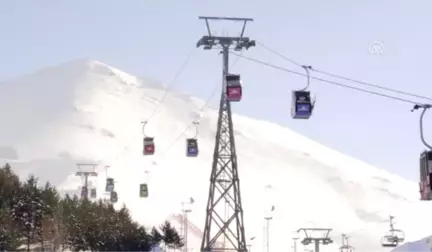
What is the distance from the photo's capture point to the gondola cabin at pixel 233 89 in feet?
131

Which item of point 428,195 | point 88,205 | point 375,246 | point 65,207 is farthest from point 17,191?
point 375,246

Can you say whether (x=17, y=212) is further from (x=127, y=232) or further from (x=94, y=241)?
(x=127, y=232)

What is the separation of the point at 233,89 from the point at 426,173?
10838 mm

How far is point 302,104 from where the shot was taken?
111 feet

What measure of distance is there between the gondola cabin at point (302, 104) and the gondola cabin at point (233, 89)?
601cm

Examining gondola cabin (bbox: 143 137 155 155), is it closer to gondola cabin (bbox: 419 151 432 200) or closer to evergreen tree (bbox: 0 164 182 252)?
evergreen tree (bbox: 0 164 182 252)

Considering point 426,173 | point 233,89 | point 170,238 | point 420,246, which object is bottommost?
point 420,246

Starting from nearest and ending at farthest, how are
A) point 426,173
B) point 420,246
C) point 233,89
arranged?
point 426,173 < point 420,246 < point 233,89

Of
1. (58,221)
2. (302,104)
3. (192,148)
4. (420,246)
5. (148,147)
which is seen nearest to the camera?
(302,104)

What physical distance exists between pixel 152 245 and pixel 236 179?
1726 inches

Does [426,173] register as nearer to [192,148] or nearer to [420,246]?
[420,246]

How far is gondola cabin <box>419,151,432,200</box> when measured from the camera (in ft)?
103

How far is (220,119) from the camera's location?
167ft

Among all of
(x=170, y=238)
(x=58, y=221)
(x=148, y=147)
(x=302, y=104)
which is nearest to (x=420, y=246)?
(x=302, y=104)
